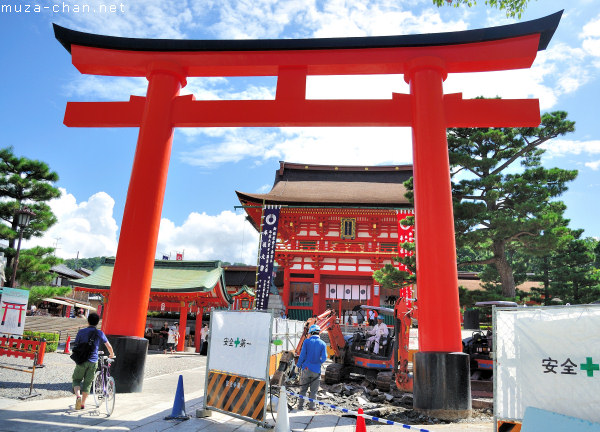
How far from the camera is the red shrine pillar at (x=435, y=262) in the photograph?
711 cm

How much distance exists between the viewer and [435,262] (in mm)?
7730

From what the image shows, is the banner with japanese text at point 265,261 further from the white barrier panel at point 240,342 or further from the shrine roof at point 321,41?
the white barrier panel at point 240,342

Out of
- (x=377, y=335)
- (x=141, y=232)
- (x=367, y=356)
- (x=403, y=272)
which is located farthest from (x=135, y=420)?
(x=403, y=272)

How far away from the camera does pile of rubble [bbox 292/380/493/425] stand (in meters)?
7.27

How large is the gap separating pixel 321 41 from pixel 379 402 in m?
8.09

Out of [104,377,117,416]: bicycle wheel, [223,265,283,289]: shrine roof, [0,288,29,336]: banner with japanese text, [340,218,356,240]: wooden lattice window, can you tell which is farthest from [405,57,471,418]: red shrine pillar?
[223,265,283,289]: shrine roof

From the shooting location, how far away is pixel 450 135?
1518 cm

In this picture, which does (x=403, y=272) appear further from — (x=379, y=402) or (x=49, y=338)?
(x=49, y=338)

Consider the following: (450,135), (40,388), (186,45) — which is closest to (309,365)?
(40,388)

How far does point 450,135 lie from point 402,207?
31.9 feet

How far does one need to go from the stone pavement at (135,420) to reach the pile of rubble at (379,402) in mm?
671

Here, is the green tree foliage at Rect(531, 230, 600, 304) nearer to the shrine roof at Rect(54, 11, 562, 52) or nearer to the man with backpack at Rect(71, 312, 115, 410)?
the shrine roof at Rect(54, 11, 562, 52)

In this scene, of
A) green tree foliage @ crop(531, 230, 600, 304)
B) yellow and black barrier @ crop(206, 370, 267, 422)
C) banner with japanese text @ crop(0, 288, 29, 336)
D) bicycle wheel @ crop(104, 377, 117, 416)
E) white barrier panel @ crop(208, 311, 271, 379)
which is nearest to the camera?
yellow and black barrier @ crop(206, 370, 267, 422)

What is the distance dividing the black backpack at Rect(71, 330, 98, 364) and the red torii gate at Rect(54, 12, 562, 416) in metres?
1.69
